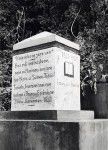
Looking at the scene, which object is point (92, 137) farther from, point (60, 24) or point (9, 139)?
point (60, 24)

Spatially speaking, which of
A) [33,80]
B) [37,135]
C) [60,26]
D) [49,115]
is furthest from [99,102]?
[60,26]

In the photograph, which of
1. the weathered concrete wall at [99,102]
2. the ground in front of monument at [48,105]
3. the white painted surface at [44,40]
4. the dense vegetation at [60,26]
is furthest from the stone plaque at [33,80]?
the dense vegetation at [60,26]

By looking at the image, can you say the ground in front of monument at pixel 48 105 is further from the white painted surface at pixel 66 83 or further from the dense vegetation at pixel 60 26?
the dense vegetation at pixel 60 26

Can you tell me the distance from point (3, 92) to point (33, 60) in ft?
8.61

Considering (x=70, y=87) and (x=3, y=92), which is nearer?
(x=70, y=87)

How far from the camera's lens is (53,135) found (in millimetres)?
3998

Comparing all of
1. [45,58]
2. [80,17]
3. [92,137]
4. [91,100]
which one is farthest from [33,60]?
[80,17]

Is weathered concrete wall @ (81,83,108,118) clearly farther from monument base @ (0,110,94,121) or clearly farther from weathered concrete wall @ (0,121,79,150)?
weathered concrete wall @ (0,121,79,150)

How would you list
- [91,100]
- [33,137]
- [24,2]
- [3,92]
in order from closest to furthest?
[33,137] → [91,100] → [3,92] → [24,2]

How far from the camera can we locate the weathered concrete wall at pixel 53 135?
382cm

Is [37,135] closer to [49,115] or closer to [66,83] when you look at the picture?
[49,115]

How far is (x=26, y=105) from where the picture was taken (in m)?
4.80

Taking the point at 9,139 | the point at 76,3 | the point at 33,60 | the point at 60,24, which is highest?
the point at 76,3

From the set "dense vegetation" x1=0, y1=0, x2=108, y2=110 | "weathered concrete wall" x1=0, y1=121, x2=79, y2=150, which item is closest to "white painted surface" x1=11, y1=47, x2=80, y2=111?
"weathered concrete wall" x1=0, y1=121, x2=79, y2=150
